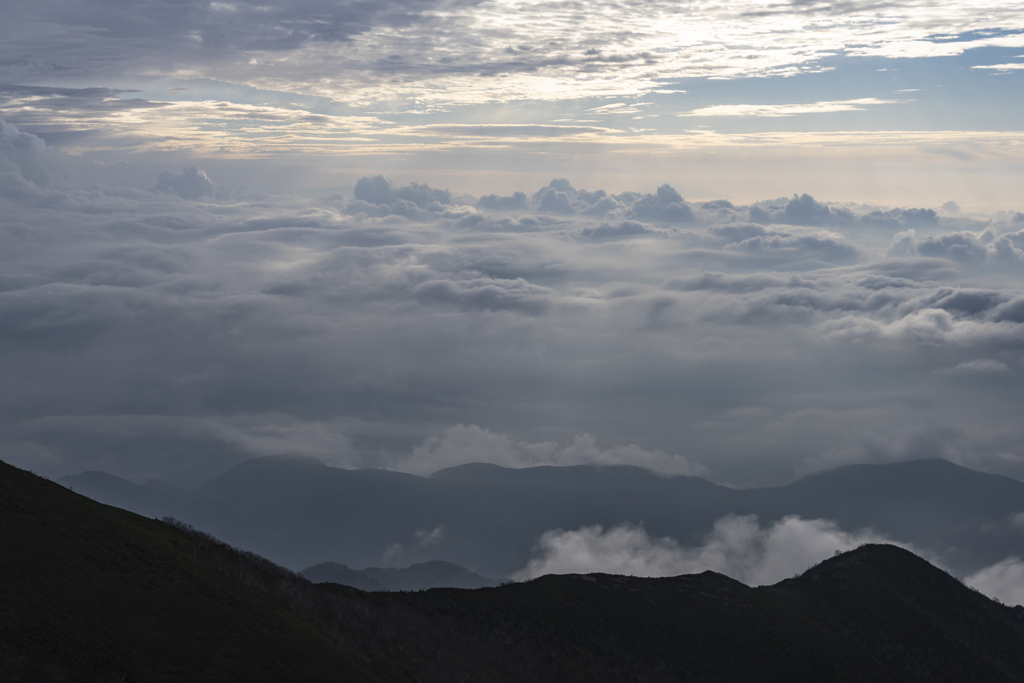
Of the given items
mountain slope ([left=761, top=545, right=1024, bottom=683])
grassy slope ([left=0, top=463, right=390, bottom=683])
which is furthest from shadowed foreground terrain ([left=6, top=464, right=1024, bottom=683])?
mountain slope ([left=761, top=545, right=1024, bottom=683])

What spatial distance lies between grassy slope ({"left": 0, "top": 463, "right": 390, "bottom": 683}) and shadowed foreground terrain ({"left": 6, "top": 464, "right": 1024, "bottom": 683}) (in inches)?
3.2

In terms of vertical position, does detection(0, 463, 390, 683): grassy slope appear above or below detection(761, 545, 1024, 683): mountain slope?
above

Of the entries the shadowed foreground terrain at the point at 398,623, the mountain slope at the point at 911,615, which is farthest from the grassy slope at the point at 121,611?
the mountain slope at the point at 911,615

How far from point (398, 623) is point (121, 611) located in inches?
1022

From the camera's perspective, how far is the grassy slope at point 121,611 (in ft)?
80.8

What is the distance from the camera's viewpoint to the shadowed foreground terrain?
2656 cm

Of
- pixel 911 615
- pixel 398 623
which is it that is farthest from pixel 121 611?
pixel 911 615

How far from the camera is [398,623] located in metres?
50.6

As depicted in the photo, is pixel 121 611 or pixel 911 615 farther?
pixel 911 615

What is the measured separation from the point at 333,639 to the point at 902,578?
121m

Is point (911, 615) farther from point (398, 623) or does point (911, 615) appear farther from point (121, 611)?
point (121, 611)

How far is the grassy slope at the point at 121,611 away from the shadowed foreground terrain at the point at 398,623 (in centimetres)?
8

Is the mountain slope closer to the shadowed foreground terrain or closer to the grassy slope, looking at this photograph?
the shadowed foreground terrain

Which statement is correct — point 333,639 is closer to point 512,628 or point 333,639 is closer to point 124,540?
point 124,540
